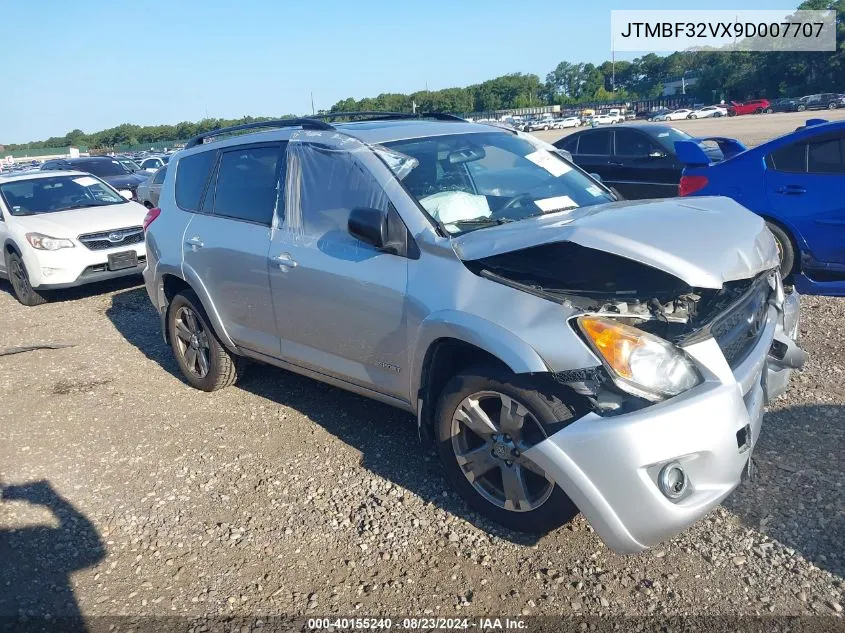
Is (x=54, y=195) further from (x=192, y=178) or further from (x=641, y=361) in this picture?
(x=641, y=361)

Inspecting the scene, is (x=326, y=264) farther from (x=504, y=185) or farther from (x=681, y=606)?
(x=681, y=606)

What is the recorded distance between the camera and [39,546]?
350 cm

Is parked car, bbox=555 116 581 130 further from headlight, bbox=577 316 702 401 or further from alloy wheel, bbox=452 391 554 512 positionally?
headlight, bbox=577 316 702 401

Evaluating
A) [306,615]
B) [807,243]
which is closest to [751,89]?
[807,243]

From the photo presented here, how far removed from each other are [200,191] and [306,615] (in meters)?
3.28

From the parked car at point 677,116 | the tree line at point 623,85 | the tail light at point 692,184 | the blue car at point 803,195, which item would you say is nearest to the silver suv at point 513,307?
the blue car at point 803,195

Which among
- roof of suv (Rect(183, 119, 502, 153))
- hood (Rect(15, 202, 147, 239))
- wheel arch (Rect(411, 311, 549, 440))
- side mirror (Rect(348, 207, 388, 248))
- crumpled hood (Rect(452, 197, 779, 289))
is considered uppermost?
roof of suv (Rect(183, 119, 502, 153))

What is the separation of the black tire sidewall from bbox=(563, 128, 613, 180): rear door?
807 cm

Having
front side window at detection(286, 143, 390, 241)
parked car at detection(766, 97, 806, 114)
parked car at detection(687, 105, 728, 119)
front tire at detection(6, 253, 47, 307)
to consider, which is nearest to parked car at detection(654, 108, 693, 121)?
parked car at detection(687, 105, 728, 119)

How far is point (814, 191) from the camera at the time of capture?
258 inches

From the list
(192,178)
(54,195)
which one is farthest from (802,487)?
(54,195)

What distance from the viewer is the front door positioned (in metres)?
3.61

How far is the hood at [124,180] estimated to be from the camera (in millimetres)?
15695

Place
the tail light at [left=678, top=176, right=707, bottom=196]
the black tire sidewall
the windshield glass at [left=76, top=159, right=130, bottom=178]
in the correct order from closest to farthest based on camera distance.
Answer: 1. the black tire sidewall
2. the tail light at [left=678, top=176, right=707, bottom=196]
3. the windshield glass at [left=76, top=159, right=130, bottom=178]
